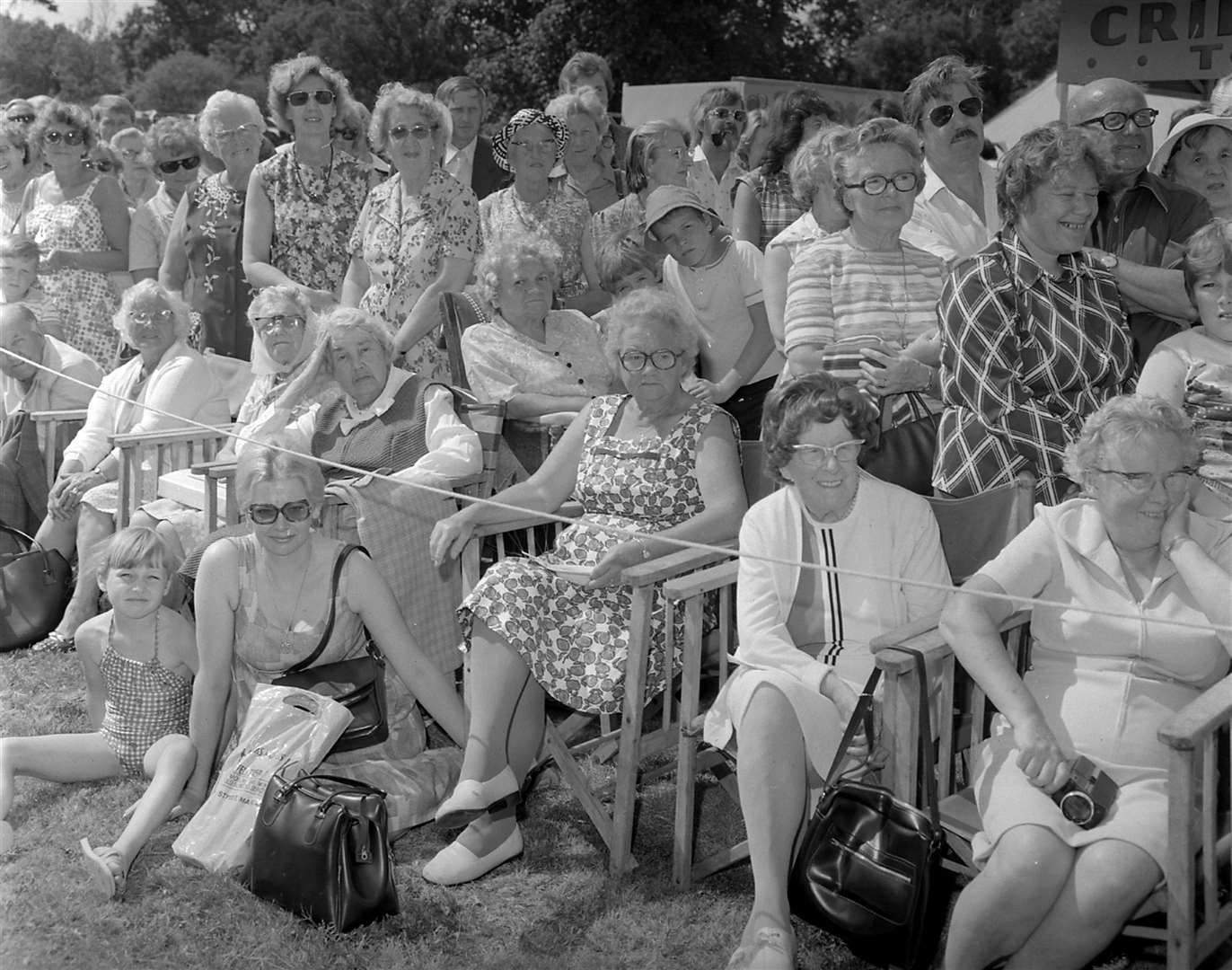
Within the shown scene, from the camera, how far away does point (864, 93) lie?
1580cm

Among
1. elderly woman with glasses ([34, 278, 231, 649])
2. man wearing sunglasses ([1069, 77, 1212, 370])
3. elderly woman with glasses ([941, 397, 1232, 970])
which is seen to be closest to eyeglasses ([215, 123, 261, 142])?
elderly woman with glasses ([34, 278, 231, 649])

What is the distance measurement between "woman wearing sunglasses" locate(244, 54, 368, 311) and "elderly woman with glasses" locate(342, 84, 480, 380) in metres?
0.35

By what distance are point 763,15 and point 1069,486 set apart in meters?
30.4

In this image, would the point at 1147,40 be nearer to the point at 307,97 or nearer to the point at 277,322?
the point at 307,97

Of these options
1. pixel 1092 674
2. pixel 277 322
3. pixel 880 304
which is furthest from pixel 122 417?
pixel 1092 674

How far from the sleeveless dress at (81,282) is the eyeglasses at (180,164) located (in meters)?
0.32

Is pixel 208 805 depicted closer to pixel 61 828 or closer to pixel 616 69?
pixel 61 828

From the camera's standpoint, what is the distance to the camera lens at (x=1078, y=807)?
8.04 ft

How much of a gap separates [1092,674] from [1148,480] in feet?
1.27

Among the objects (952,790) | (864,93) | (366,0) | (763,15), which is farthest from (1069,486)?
(366,0)

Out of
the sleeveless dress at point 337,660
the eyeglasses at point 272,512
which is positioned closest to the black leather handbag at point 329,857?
the sleeveless dress at point 337,660

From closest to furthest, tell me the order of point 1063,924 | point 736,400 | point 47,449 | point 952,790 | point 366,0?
1. point 1063,924
2. point 952,790
3. point 736,400
4. point 47,449
5. point 366,0

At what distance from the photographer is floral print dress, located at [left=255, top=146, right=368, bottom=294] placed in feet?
17.1

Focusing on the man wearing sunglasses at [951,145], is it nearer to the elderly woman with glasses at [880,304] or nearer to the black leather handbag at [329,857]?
the elderly woman with glasses at [880,304]
